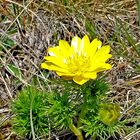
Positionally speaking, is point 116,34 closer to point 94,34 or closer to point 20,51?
point 94,34

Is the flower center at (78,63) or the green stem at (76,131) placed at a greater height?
the flower center at (78,63)

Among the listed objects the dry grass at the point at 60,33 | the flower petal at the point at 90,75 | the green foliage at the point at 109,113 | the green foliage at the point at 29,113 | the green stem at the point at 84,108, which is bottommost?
the green foliage at the point at 109,113

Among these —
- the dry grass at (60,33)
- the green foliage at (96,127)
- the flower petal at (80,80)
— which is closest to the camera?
the flower petal at (80,80)

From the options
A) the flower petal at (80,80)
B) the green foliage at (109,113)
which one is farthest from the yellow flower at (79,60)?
the green foliage at (109,113)

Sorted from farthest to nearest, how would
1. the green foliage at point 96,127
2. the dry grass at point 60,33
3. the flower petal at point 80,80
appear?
the dry grass at point 60,33 → the green foliage at point 96,127 → the flower petal at point 80,80

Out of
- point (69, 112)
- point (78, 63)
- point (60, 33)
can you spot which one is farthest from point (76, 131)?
point (60, 33)

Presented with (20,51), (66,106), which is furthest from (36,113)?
(20,51)

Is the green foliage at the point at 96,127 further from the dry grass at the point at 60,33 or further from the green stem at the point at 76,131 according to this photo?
the dry grass at the point at 60,33
